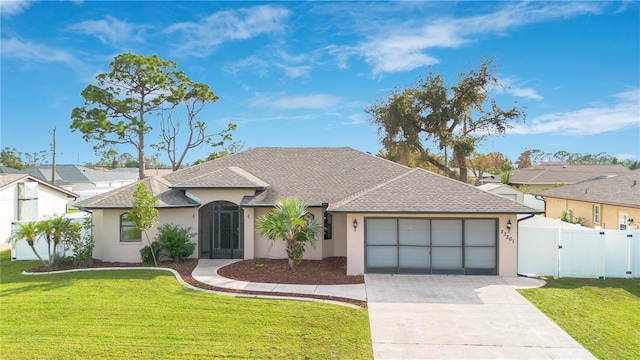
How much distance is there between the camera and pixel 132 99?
116ft

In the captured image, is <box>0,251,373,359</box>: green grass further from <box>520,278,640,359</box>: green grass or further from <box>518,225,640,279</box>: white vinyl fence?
<box>518,225,640,279</box>: white vinyl fence

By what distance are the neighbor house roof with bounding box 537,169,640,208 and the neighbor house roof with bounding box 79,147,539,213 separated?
1035 cm

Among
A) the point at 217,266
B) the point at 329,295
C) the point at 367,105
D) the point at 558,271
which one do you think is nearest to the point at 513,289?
the point at 558,271

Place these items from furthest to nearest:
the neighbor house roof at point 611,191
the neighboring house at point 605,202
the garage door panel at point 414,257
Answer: the neighbor house roof at point 611,191
the neighboring house at point 605,202
the garage door panel at point 414,257

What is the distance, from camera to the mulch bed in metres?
12.4

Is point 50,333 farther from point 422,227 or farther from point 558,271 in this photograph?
point 558,271

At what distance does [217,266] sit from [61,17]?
45.0 feet

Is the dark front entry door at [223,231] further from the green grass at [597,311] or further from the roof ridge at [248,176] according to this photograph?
the green grass at [597,311]

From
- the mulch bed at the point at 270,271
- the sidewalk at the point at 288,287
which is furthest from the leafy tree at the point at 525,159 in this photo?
the sidewalk at the point at 288,287

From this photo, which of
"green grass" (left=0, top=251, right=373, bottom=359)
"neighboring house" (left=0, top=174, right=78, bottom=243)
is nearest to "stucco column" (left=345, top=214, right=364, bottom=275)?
"green grass" (left=0, top=251, right=373, bottom=359)

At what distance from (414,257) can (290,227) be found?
16.2 feet

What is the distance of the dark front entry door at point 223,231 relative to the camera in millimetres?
16656

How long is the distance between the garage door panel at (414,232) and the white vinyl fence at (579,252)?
11.5 ft

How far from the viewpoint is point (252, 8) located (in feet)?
52.9
